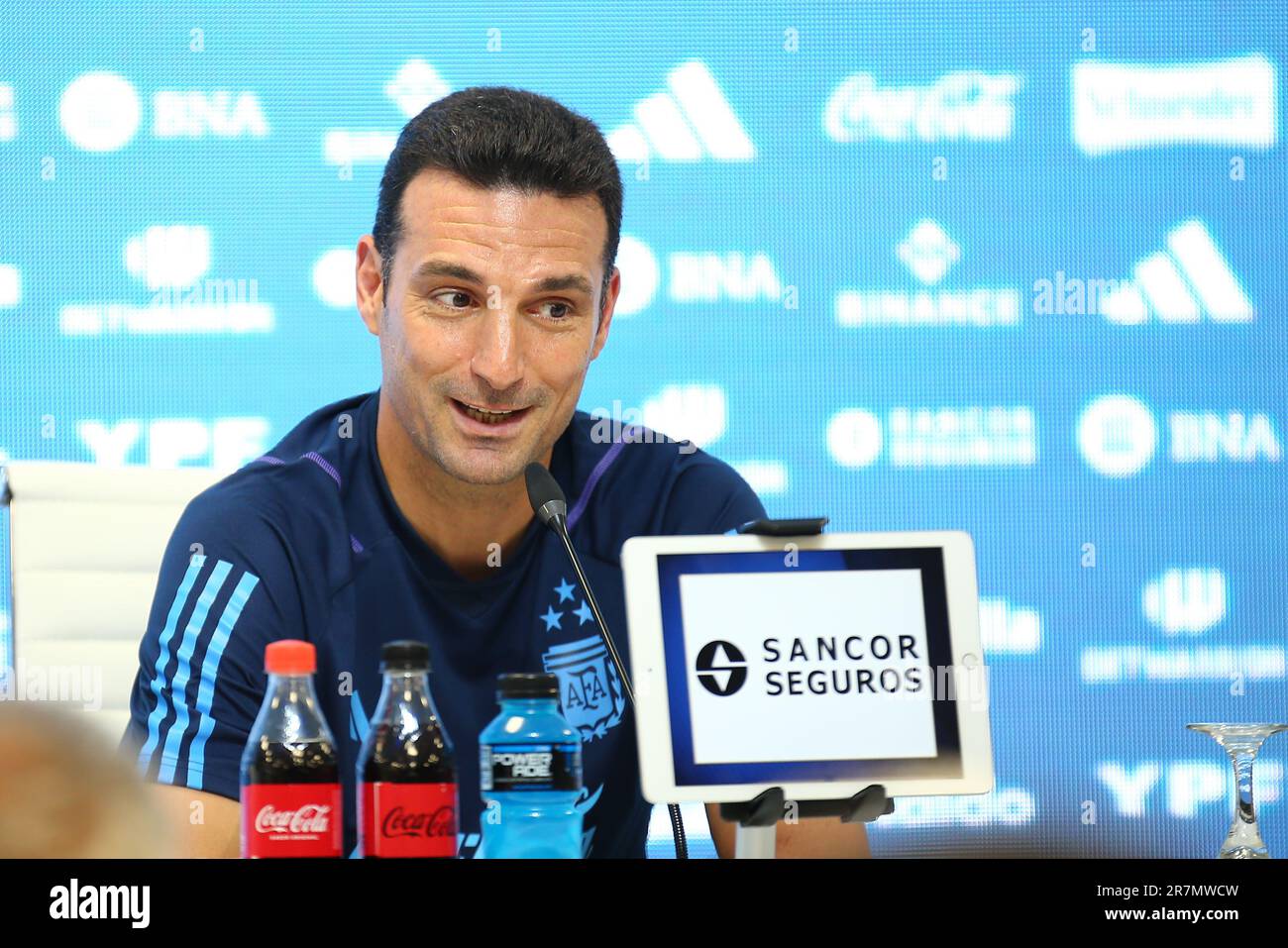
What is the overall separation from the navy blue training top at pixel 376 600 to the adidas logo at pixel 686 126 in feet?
3.14

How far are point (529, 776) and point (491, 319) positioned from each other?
2.59 ft

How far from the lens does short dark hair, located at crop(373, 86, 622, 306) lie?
165 cm

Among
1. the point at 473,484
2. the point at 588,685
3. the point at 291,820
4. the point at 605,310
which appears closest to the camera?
the point at 291,820

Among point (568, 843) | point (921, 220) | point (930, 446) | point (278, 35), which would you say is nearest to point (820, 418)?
point (930, 446)

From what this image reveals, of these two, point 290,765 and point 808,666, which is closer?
point 290,765

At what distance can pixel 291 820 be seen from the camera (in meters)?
0.91

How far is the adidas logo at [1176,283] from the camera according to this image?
268cm

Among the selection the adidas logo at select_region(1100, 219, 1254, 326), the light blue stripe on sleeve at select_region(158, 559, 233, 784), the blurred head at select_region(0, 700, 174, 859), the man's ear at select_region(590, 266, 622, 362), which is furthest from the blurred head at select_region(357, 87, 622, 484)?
the adidas logo at select_region(1100, 219, 1254, 326)

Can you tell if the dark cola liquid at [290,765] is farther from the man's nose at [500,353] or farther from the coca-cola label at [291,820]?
the man's nose at [500,353]

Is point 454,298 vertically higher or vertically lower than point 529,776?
higher

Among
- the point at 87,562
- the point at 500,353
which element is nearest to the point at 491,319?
the point at 500,353

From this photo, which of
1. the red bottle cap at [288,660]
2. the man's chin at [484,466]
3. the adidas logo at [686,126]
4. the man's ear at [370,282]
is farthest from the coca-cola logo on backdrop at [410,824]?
the adidas logo at [686,126]

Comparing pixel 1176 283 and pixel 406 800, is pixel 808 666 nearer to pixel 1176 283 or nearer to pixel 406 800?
pixel 406 800

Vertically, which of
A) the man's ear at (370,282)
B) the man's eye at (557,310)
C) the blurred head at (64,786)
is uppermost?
the man's ear at (370,282)
